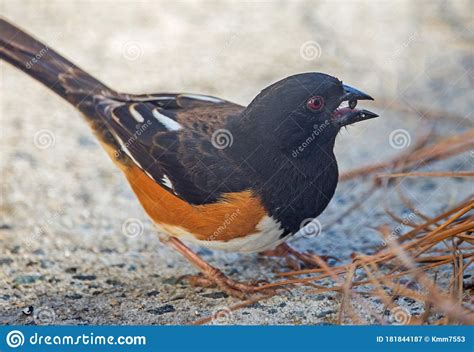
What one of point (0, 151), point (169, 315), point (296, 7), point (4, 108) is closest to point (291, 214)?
point (169, 315)

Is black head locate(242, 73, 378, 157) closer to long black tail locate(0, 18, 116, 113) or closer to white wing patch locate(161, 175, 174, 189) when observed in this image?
white wing patch locate(161, 175, 174, 189)

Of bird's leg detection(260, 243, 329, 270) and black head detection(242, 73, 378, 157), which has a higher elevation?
black head detection(242, 73, 378, 157)

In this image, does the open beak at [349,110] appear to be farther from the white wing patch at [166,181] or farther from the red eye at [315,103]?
the white wing patch at [166,181]

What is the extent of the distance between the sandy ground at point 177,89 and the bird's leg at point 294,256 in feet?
0.15

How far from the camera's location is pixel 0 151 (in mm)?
4379

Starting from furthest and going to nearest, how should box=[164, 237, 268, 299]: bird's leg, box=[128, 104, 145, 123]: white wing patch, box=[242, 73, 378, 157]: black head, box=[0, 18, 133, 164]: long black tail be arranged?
box=[0, 18, 133, 164]: long black tail
box=[128, 104, 145, 123]: white wing patch
box=[164, 237, 268, 299]: bird's leg
box=[242, 73, 378, 157]: black head

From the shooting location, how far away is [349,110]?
2.82 metres

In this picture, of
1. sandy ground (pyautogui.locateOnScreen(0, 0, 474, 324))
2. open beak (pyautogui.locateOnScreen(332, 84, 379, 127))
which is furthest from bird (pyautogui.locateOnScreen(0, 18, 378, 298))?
sandy ground (pyautogui.locateOnScreen(0, 0, 474, 324))

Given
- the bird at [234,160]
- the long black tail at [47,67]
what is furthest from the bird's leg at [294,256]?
the long black tail at [47,67]

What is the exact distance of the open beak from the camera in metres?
2.78

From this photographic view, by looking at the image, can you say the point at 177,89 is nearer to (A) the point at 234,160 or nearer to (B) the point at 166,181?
(B) the point at 166,181

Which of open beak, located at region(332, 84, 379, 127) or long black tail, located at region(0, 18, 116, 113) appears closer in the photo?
open beak, located at region(332, 84, 379, 127)

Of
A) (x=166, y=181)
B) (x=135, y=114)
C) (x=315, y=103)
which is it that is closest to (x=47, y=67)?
(x=135, y=114)

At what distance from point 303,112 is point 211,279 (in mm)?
786
